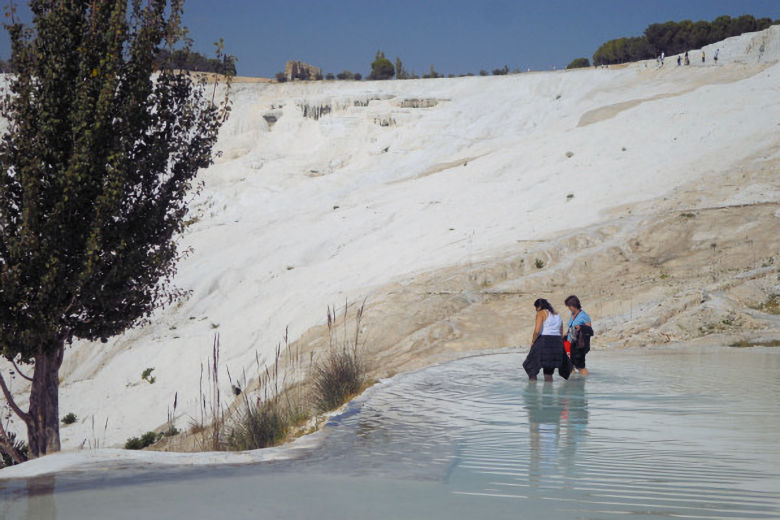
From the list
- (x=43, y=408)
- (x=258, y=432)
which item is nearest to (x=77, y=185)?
(x=43, y=408)

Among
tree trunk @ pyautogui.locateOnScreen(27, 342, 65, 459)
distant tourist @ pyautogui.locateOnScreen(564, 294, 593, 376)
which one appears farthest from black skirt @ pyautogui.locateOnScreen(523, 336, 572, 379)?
tree trunk @ pyautogui.locateOnScreen(27, 342, 65, 459)

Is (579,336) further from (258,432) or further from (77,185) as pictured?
(77,185)

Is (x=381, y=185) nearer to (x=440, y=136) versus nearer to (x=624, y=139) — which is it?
(x=440, y=136)

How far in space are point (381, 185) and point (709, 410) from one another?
31140mm

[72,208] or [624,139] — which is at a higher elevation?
[624,139]

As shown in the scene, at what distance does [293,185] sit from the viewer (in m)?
41.7

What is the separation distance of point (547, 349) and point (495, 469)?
16.8 ft

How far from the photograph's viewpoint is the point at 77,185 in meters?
11.0

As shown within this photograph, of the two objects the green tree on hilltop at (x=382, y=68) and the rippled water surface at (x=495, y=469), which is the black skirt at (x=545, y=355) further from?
the green tree on hilltop at (x=382, y=68)

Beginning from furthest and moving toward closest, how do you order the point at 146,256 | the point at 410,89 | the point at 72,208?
the point at 410,89 → the point at 146,256 → the point at 72,208

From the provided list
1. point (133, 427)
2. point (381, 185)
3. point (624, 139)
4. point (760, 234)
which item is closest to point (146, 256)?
point (133, 427)

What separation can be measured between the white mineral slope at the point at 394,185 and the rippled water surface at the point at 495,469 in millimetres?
7193

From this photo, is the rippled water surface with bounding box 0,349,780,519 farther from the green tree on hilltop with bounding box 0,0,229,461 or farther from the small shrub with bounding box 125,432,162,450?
the small shrub with bounding box 125,432,162,450

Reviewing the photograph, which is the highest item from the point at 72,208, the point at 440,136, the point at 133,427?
the point at 440,136
